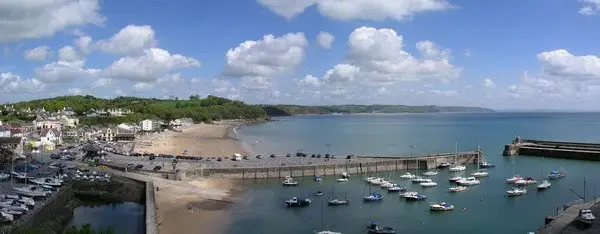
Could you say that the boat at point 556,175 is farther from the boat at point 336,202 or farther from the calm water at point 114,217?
the calm water at point 114,217

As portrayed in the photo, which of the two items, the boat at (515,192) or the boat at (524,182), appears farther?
the boat at (524,182)

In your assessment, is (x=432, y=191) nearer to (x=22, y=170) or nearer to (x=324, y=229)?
(x=324, y=229)

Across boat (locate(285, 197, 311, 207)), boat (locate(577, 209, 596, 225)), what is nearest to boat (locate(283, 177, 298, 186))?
boat (locate(285, 197, 311, 207))

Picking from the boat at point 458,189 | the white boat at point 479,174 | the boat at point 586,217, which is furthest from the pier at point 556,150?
the boat at point 586,217

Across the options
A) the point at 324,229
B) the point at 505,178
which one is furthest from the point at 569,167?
the point at 324,229

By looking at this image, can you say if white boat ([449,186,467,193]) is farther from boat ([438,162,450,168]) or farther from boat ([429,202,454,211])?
boat ([438,162,450,168])

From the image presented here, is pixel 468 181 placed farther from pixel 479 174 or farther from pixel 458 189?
pixel 479 174
